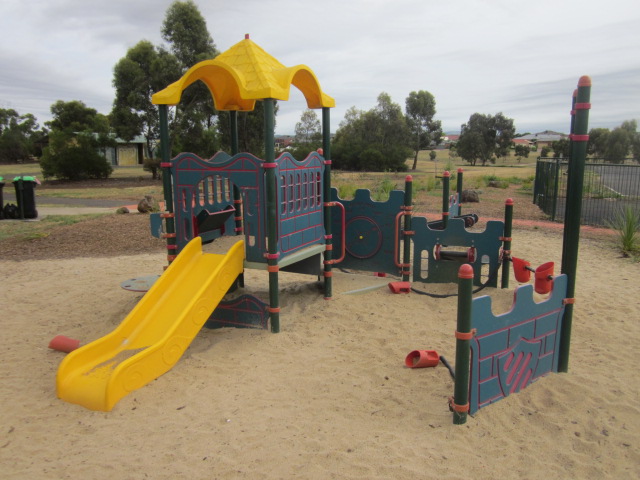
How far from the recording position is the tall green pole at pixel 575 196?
353 cm

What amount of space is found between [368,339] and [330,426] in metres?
1.53

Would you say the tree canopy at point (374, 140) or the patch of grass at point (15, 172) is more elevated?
the tree canopy at point (374, 140)

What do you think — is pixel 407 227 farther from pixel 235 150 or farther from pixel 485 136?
pixel 485 136

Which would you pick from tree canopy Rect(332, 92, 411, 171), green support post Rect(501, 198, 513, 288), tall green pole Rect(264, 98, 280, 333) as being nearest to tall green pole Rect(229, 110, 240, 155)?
tall green pole Rect(264, 98, 280, 333)

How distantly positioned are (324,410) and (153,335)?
1662 mm

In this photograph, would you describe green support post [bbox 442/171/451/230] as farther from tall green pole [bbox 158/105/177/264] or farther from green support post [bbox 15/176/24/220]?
green support post [bbox 15/176/24/220]

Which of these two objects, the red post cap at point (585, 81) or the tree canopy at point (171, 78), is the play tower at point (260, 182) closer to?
the red post cap at point (585, 81)

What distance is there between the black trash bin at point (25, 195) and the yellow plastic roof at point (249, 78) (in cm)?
876

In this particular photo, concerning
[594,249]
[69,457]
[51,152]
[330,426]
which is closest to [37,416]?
[69,457]

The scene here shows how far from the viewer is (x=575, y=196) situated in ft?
12.1

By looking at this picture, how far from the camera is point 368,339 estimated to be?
4.74 m

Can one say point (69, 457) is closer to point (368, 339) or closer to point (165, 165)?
point (368, 339)

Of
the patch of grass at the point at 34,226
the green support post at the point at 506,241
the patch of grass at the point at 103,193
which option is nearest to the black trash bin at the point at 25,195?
the patch of grass at the point at 34,226

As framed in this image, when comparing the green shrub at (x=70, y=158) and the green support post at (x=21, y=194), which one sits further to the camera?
the green shrub at (x=70, y=158)
